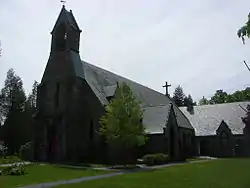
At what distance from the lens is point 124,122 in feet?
101

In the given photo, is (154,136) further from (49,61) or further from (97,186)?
(97,186)

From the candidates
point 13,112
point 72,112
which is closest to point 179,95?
point 13,112

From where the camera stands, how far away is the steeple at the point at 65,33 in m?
38.8

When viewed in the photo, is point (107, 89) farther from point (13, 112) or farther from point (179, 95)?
point (179, 95)

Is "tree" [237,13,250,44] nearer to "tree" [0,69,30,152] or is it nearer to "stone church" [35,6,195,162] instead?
"stone church" [35,6,195,162]

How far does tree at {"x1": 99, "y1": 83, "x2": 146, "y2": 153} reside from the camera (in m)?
30.7

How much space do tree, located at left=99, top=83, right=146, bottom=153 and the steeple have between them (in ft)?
36.6

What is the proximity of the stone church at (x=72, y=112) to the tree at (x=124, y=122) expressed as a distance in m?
5.52

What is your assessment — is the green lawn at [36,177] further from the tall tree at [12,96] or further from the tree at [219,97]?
the tree at [219,97]

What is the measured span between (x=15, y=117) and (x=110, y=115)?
36006mm

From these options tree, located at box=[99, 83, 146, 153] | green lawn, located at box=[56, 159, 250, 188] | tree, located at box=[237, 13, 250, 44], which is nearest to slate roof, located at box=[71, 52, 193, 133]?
tree, located at box=[99, 83, 146, 153]

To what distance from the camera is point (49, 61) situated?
3972 centimetres

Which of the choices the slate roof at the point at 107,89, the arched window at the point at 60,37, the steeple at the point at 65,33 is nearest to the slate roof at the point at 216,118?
the slate roof at the point at 107,89

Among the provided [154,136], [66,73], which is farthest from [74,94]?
[154,136]
